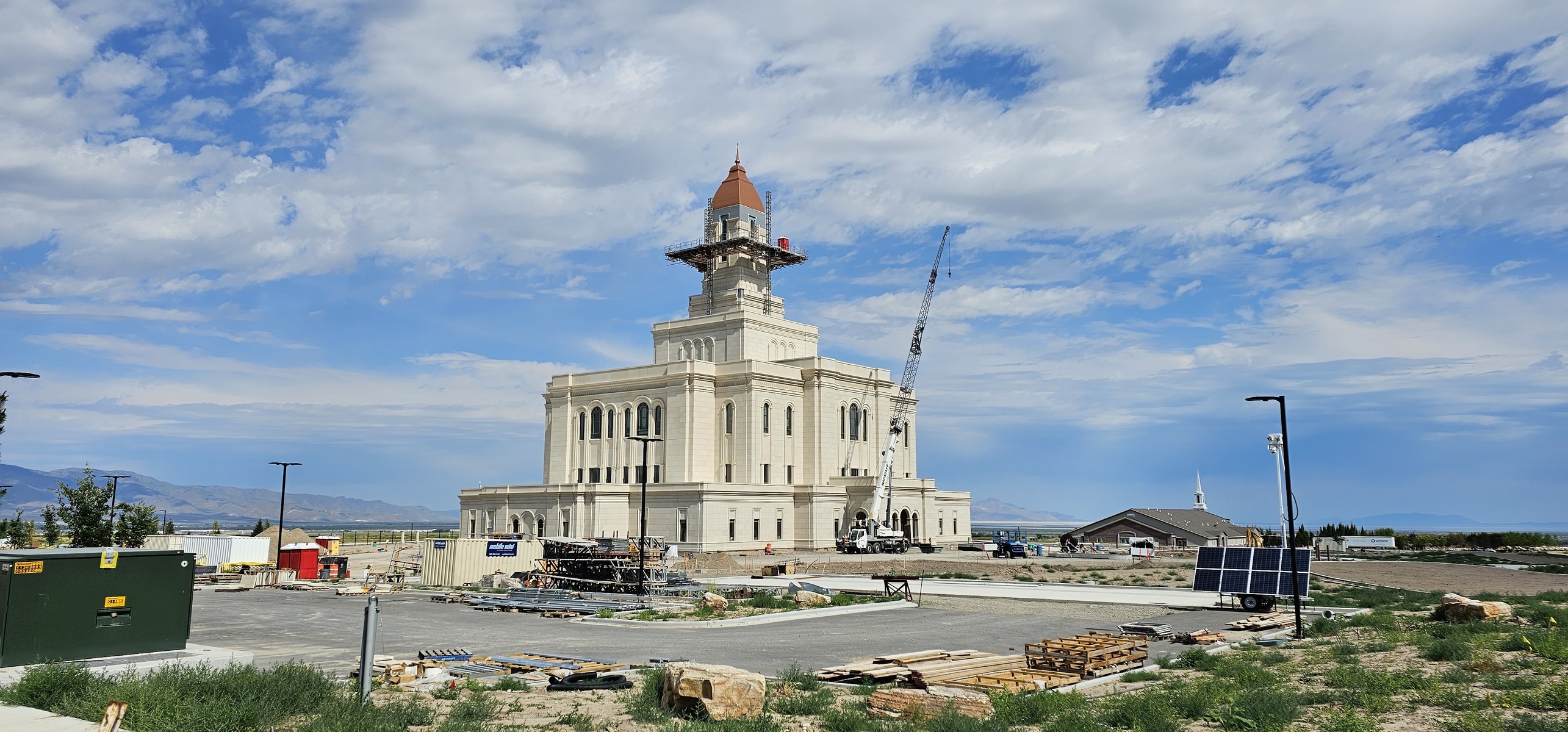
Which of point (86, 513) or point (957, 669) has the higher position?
point (86, 513)

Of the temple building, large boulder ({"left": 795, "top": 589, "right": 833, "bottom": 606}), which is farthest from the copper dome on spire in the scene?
large boulder ({"left": 795, "top": 589, "right": 833, "bottom": 606})

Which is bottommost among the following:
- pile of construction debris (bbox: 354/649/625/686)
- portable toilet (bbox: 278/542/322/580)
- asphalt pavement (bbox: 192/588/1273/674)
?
asphalt pavement (bbox: 192/588/1273/674)

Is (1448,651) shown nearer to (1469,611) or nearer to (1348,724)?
(1348,724)

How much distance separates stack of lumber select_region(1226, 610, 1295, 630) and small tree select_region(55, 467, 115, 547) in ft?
154

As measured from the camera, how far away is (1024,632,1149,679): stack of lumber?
18.9 metres

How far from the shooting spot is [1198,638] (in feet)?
79.8

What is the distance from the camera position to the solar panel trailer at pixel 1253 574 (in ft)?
105

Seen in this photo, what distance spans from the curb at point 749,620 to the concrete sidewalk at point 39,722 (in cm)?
1816

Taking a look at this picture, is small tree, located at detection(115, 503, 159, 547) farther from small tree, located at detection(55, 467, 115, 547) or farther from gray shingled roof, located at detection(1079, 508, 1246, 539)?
gray shingled roof, located at detection(1079, 508, 1246, 539)

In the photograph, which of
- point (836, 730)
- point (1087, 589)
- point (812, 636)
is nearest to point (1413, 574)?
point (1087, 589)

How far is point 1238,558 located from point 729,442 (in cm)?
4869

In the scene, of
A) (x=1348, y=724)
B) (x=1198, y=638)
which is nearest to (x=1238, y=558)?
(x=1198, y=638)

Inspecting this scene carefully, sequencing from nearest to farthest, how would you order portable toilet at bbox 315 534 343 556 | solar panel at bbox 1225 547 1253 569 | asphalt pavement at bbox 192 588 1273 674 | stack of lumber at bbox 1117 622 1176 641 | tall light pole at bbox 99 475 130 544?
asphalt pavement at bbox 192 588 1273 674 → stack of lumber at bbox 1117 622 1176 641 → solar panel at bbox 1225 547 1253 569 → tall light pole at bbox 99 475 130 544 → portable toilet at bbox 315 534 343 556

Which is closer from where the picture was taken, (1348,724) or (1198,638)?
(1348,724)
